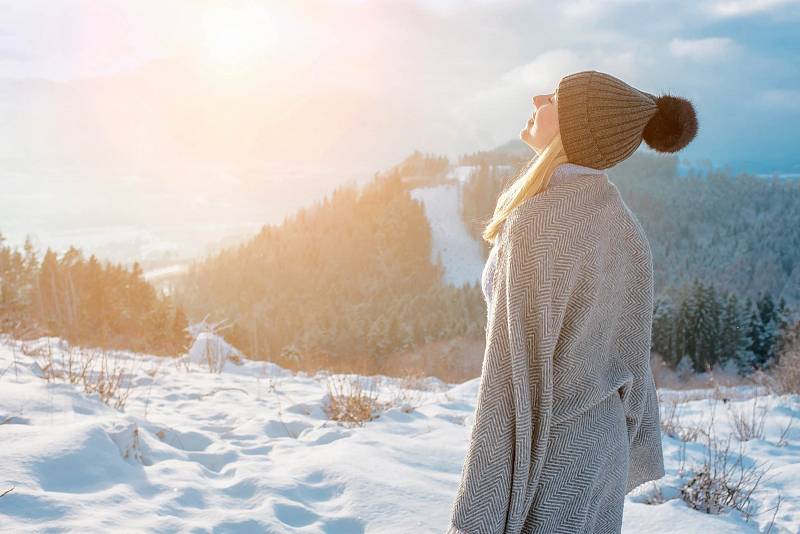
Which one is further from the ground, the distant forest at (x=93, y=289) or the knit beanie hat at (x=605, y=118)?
the knit beanie hat at (x=605, y=118)

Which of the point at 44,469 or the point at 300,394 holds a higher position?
the point at 44,469

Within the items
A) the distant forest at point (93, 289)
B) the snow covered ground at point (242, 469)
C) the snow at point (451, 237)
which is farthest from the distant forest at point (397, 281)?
the snow at point (451, 237)

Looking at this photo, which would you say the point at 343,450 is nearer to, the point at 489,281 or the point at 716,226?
the point at 489,281

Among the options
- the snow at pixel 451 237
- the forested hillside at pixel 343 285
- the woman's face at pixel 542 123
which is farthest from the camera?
the snow at pixel 451 237

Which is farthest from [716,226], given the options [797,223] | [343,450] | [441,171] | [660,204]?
[343,450]

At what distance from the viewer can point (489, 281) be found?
1.92 metres

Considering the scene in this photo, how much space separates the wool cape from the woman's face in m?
0.21

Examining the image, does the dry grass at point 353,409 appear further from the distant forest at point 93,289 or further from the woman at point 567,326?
the distant forest at point 93,289

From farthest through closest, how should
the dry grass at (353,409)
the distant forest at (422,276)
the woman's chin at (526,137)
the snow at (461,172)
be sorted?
the snow at (461,172) < the distant forest at (422,276) < the dry grass at (353,409) < the woman's chin at (526,137)

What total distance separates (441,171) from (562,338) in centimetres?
14128

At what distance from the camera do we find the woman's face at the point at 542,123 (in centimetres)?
196

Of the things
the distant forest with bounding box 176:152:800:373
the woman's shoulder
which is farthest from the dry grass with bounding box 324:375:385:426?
the distant forest with bounding box 176:152:800:373

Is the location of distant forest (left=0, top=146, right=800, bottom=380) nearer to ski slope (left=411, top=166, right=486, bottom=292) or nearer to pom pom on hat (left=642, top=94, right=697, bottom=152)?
pom pom on hat (left=642, top=94, right=697, bottom=152)

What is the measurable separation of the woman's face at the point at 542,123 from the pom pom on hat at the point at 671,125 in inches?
12.6
